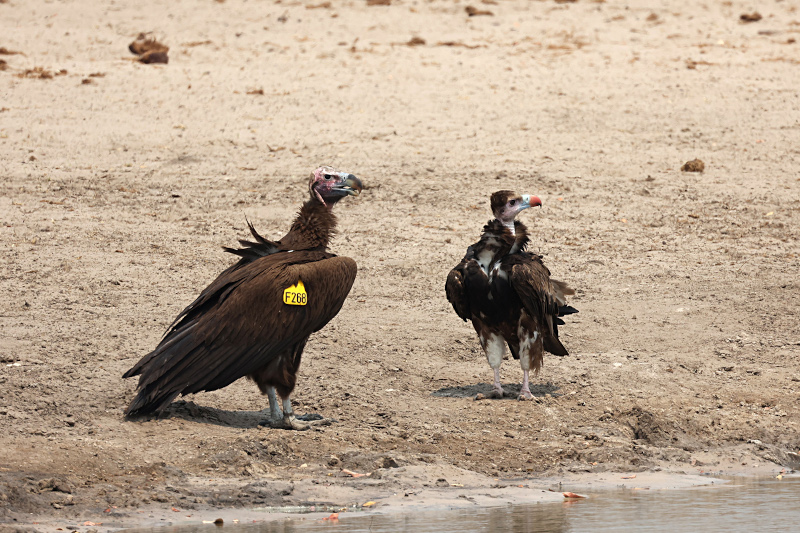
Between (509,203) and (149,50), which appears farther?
(149,50)

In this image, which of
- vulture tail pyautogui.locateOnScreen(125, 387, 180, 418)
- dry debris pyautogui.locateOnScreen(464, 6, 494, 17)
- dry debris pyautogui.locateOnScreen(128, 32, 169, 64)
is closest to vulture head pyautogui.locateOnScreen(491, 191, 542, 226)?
vulture tail pyautogui.locateOnScreen(125, 387, 180, 418)

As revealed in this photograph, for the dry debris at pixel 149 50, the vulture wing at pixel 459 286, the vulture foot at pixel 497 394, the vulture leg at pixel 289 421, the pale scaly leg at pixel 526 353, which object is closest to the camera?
the vulture leg at pixel 289 421

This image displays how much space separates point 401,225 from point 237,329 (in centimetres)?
479

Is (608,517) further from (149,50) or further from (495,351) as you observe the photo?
(149,50)

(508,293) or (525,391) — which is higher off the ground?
(508,293)

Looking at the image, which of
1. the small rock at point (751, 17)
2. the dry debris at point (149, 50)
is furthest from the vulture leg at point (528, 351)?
the small rock at point (751, 17)

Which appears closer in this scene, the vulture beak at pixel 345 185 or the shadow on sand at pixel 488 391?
the vulture beak at pixel 345 185

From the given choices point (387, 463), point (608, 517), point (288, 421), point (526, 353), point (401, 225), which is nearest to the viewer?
point (608, 517)

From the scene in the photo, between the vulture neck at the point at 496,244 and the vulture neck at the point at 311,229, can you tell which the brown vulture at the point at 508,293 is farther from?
the vulture neck at the point at 311,229

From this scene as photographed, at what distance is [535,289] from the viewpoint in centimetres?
726

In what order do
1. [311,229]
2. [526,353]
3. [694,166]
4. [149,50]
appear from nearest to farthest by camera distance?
1. [311,229]
2. [526,353]
3. [694,166]
4. [149,50]

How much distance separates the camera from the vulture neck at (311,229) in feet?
23.2

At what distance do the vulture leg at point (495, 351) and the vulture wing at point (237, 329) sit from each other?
1355mm

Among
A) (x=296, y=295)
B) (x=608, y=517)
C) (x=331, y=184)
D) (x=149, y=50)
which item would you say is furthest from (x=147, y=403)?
(x=149, y=50)
